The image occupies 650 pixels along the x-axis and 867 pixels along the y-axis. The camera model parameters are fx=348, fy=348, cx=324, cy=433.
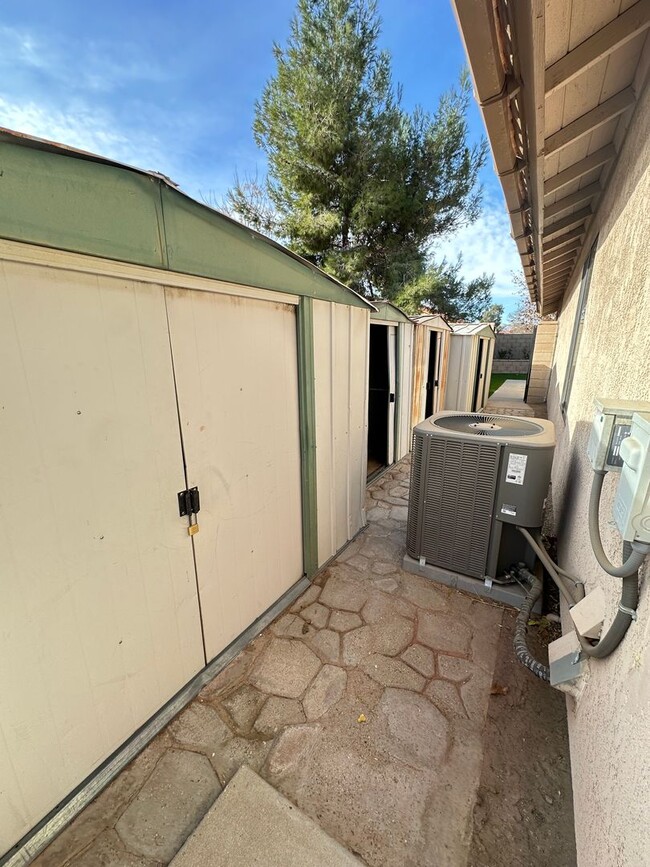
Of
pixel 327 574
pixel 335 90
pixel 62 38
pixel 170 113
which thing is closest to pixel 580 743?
pixel 327 574

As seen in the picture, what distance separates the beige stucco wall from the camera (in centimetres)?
94

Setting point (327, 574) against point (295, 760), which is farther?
point (327, 574)

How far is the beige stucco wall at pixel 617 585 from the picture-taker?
0.94 metres

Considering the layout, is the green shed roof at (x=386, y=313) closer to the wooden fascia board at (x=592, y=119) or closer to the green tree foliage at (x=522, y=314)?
the wooden fascia board at (x=592, y=119)

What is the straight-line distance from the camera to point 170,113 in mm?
9289

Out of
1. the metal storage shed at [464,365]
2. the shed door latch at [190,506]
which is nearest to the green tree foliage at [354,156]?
the metal storage shed at [464,365]

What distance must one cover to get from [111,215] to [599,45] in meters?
2.03

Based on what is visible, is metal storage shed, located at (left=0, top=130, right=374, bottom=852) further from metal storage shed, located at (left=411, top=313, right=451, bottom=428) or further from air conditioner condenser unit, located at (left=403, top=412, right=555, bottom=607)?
metal storage shed, located at (left=411, top=313, right=451, bottom=428)

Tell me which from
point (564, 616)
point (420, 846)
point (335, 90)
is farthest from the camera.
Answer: point (335, 90)

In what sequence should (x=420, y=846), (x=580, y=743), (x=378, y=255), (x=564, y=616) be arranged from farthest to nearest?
(x=378, y=255)
(x=564, y=616)
(x=580, y=743)
(x=420, y=846)

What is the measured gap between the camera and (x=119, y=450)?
145 cm

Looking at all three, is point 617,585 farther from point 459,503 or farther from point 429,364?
point 429,364

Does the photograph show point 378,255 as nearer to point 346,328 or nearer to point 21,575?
point 346,328

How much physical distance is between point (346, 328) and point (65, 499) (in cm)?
232
